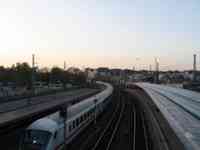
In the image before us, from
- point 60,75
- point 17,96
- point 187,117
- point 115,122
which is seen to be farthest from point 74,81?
point 187,117

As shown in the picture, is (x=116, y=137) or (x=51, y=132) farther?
(x=116, y=137)

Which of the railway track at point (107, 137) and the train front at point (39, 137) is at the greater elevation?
the train front at point (39, 137)

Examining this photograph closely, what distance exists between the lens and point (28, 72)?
80375 millimetres

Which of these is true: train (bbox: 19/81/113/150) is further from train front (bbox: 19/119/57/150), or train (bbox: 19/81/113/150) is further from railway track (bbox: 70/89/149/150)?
railway track (bbox: 70/89/149/150)

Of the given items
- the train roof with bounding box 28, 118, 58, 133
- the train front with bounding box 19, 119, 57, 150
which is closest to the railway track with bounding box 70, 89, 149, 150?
the train roof with bounding box 28, 118, 58, 133

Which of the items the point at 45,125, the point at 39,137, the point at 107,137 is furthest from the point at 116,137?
the point at 39,137

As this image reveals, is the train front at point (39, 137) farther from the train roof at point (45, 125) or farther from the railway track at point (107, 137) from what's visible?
the railway track at point (107, 137)

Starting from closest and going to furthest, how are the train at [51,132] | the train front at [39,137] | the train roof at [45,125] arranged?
the train front at [39,137], the train at [51,132], the train roof at [45,125]

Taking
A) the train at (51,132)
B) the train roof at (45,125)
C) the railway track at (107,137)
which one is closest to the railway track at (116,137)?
the railway track at (107,137)

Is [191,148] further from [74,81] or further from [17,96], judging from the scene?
[74,81]

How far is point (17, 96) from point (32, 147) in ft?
121

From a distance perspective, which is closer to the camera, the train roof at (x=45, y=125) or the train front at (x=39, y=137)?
the train front at (x=39, y=137)

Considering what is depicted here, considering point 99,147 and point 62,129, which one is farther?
point 99,147

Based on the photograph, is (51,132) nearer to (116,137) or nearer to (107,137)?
(107,137)
